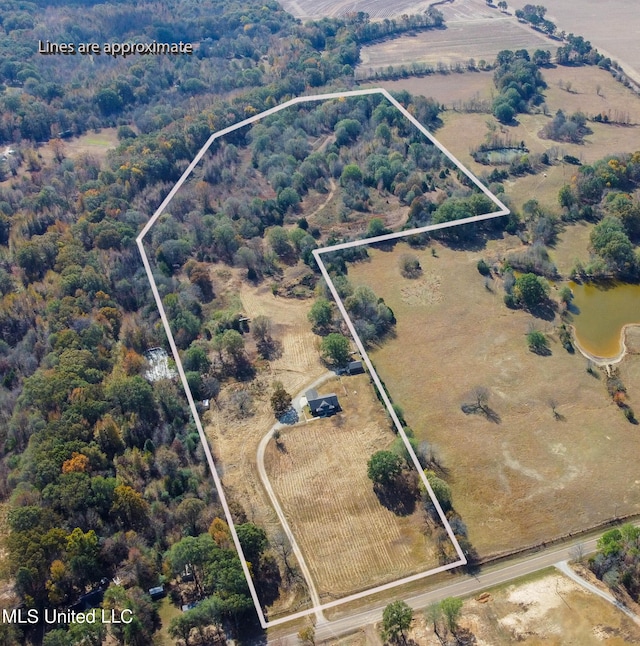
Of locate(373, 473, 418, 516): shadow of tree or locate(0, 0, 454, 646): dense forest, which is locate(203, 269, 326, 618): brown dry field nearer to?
locate(0, 0, 454, 646): dense forest

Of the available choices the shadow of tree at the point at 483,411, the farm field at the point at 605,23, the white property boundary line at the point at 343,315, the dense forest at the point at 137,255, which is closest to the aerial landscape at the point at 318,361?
the shadow of tree at the point at 483,411

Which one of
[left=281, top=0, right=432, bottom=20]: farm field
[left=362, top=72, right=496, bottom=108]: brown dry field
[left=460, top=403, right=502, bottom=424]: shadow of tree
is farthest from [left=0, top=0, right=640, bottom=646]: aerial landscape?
[left=281, top=0, right=432, bottom=20]: farm field

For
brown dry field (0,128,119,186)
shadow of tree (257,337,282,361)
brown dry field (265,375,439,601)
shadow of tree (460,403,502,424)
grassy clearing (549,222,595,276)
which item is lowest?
brown dry field (0,128,119,186)

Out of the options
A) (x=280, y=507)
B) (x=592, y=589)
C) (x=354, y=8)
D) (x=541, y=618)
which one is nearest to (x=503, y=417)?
(x=592, y=589)

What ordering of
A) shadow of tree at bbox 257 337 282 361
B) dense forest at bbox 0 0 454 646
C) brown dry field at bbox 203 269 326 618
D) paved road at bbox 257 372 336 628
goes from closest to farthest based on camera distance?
1. paved road at bbox 257 372 336 628
2. dense forest at bbox 0 0 454 646
3. brown dry field at bbox 203 269 326 618
4. shadow of tree at bbox 257 337 282 361

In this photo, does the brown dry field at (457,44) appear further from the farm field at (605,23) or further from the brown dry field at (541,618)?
the brown dry field at (541,618)

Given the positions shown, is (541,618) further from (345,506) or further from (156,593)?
(156,593)

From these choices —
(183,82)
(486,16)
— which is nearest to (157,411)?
(183,82)
